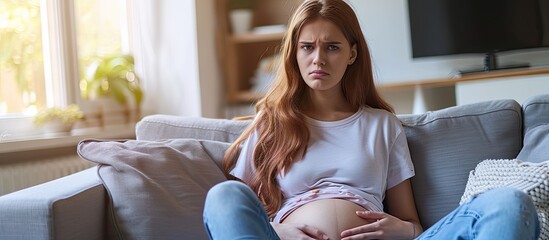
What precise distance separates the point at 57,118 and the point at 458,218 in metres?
2.26

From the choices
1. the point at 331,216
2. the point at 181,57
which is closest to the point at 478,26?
the point at 181,57

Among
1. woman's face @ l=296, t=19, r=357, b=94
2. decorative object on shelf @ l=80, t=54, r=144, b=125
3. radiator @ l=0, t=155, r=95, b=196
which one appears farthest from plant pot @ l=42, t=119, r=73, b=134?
woman's face @ l=296, t=19, r=357, b=94

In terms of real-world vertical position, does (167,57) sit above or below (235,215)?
above

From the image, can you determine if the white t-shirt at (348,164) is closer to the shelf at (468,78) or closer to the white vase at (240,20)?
the shelf at (468,78)

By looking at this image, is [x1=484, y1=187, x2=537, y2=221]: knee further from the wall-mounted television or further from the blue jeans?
the wall-mounted television

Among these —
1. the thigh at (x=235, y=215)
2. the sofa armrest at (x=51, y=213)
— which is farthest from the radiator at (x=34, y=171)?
the thigh at (x=235, y=215)

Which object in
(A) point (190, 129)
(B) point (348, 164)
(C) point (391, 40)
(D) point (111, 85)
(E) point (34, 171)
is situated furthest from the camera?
(C) point (391, 40)

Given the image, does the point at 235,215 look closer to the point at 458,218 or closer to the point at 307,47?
the point at 458,218

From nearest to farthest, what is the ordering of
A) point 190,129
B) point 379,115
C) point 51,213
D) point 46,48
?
point 51,213, point 379,115, point 190,129, point 46,48

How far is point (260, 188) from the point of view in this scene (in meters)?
1.92

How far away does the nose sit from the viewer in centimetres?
190

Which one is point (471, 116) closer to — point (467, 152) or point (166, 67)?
point (467, 152)

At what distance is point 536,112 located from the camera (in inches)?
79.1

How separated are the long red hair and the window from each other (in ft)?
5.00
